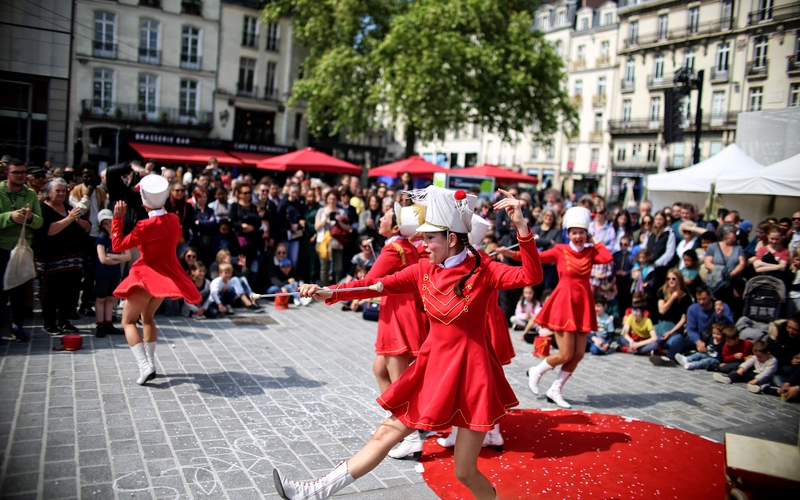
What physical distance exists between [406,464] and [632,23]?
787 inches

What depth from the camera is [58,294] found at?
25.5ft

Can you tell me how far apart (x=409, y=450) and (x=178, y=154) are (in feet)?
83.0

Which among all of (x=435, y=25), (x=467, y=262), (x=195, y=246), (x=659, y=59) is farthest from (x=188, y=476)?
(x=435, y=25)

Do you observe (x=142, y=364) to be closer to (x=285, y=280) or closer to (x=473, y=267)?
(x=473, y=267)

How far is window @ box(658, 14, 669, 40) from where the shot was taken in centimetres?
1393

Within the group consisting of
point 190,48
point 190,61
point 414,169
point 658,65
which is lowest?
point 414,169

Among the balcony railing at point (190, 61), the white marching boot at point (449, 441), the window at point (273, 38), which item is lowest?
the white marching boot at point (449, 441)

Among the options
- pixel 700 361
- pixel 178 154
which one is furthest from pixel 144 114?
pixel 700 361

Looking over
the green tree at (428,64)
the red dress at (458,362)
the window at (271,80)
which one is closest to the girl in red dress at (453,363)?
the red dress at (458,362)

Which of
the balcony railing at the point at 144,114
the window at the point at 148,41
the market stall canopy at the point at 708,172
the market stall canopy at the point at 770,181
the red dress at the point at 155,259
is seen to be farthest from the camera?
the balcony railing at the point at 144,114

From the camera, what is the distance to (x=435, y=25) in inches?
963

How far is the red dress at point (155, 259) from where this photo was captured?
5.98 m

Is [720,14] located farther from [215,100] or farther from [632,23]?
[215,100]

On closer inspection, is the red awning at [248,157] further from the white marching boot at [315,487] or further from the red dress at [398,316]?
the white marching boot at [315,487]
